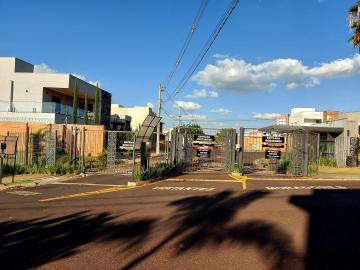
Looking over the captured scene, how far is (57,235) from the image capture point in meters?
8.30

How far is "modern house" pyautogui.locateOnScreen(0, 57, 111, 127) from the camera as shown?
37.2 m

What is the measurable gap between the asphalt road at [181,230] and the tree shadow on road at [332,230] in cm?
2

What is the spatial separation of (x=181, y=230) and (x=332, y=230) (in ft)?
9.71

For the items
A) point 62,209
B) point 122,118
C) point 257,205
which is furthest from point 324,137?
point 122,118

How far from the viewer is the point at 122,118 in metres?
67.3

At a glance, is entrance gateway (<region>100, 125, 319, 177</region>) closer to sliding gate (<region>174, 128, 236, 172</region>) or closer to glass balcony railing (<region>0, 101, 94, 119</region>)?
sliding gate (<region>174, 128, 236, 172</region>)

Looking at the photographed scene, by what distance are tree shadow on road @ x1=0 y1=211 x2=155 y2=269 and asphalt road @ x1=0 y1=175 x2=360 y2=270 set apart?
0.02m

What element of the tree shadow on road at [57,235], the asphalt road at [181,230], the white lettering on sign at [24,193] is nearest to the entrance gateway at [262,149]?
the asphalt road at [181,230]

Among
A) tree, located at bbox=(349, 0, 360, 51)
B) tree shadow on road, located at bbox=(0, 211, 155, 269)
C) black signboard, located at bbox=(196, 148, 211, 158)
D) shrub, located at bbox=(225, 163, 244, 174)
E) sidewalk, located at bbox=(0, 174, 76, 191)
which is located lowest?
tree shadow on road, located at bbox=(0, 211, 155, 269)

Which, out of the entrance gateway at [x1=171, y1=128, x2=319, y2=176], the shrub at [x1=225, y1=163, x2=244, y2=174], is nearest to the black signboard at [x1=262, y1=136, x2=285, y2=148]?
the entrance gateway at [x1=171, y1=128, x2=319, y2=176]

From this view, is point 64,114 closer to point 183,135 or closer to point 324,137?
point 183,135

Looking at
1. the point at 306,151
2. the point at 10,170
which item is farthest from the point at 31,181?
the point at 306,151

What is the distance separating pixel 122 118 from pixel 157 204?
56151 millimetres

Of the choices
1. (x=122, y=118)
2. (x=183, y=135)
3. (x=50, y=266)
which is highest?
(x=122, y=118)
